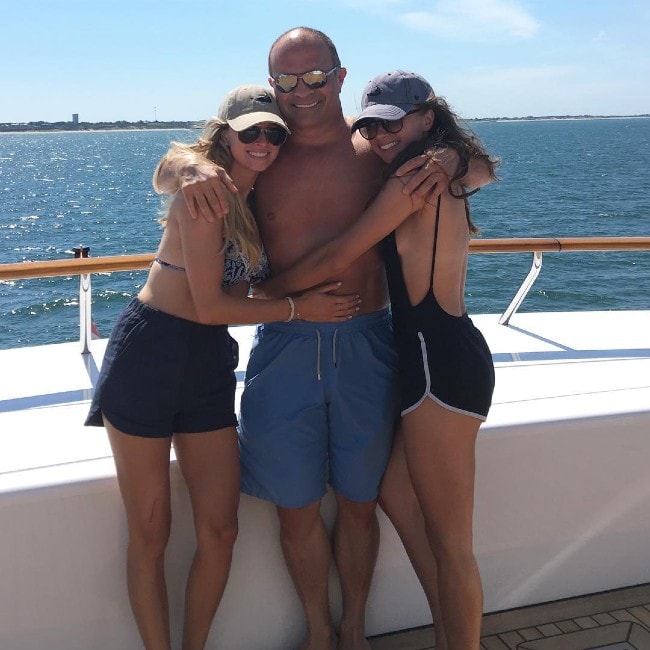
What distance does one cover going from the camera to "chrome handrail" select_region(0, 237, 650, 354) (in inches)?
108

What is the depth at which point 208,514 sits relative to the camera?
222 cm

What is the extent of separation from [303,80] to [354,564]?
1.52 m

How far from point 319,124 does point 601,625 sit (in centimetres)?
193

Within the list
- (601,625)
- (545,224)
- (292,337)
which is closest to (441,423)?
Result: (292,337)

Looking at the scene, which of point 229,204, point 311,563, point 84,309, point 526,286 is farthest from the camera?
point 526,286

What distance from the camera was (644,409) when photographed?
271 centimetres

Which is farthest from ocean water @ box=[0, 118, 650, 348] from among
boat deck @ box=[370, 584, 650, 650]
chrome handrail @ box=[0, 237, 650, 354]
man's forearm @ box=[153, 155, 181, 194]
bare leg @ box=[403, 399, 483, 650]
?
boat deck @ box=[370, 584, 650, 650]

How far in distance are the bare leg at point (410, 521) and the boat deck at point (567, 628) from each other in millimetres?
296

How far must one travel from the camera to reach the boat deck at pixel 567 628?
2.61 meters

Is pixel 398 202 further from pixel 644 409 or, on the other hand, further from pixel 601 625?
pixel 601 625

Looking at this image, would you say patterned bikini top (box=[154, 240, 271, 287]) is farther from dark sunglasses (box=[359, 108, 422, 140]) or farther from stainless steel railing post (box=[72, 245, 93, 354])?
stainless steel railing post (box=[72, 245, 93, 354])

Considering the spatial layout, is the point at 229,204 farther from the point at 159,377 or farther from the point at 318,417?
the point at 318,417

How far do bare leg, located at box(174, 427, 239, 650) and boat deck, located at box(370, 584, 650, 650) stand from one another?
67cm

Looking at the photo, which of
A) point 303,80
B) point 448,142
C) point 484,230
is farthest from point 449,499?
point 484,230
